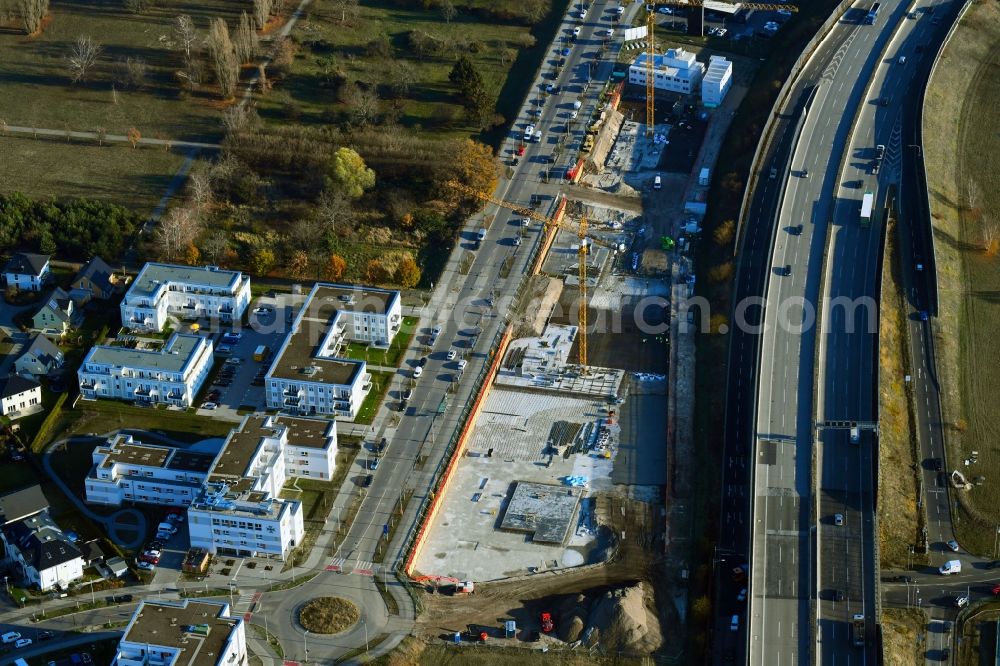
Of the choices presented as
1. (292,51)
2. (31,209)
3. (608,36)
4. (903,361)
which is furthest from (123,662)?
(608,36)

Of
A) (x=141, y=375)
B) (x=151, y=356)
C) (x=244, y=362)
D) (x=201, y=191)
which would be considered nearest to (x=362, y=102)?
(x=201, y=191)

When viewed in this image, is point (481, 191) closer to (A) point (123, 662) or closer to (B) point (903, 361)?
(B) point (903, 361)

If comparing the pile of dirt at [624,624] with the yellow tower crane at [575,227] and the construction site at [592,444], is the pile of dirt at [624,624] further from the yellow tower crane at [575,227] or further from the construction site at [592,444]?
the yellow tower crane at [575,227]

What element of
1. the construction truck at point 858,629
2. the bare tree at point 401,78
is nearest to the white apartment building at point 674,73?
the bare tree at point 401,78

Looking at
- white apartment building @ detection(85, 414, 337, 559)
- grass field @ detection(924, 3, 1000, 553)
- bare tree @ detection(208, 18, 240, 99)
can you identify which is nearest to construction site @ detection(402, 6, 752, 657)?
white apartment building @ detection(85, 414, 337, 559)

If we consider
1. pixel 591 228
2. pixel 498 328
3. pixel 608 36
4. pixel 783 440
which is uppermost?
pixel 608 36
